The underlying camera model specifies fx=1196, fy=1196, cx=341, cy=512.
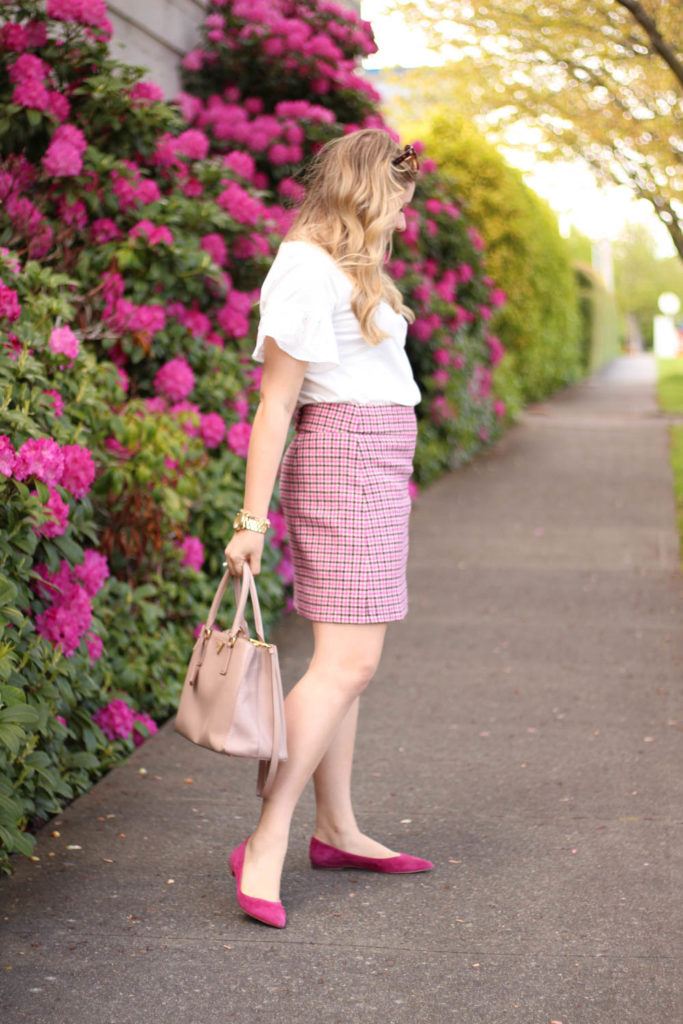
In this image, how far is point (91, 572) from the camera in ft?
11.7

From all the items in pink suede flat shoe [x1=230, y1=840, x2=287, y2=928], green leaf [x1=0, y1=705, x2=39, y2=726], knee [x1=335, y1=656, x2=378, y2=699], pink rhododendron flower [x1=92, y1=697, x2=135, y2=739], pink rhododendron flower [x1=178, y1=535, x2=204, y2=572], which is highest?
knee [x1=335, y1=656, x2=378, y2=699]

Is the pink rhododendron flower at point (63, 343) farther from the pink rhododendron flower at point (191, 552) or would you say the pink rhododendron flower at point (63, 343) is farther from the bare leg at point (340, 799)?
the bare leg at point (340, 799)

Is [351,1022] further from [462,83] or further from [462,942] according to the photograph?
[462,83]

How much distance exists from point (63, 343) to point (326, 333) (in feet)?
3.59

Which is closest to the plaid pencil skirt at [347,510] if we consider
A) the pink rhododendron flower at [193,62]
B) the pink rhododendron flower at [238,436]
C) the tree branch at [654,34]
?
the pink rhododendron flower at [238,436]

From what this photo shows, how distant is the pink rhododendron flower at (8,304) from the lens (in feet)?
11.1

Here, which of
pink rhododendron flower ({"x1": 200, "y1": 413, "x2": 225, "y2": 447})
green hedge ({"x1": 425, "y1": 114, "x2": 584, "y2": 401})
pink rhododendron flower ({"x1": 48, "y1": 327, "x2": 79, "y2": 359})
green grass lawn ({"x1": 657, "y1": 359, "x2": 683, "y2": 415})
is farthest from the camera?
green grass lawn ({"x1": 657, "y1": 359, "x2": 683, "y2": 415})

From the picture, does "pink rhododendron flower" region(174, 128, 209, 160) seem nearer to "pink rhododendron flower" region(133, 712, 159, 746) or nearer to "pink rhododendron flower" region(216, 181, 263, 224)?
"pink rhododendron flower" region(216, 181, 263, 224)

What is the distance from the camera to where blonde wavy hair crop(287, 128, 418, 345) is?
2895 mm

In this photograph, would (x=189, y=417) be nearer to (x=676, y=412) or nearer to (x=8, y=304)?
(x=8, y=304)

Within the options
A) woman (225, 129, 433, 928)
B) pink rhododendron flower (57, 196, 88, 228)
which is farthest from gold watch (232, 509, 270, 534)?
pink rhododendron flower (57, 196, 88, 228)

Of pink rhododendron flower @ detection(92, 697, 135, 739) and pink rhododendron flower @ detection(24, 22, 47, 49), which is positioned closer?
pink rhododendron flower @ detection(92, 697, 135, 739)

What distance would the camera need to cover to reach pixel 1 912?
288cm

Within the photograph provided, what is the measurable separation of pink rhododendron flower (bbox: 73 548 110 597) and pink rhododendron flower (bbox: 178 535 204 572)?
83cm
